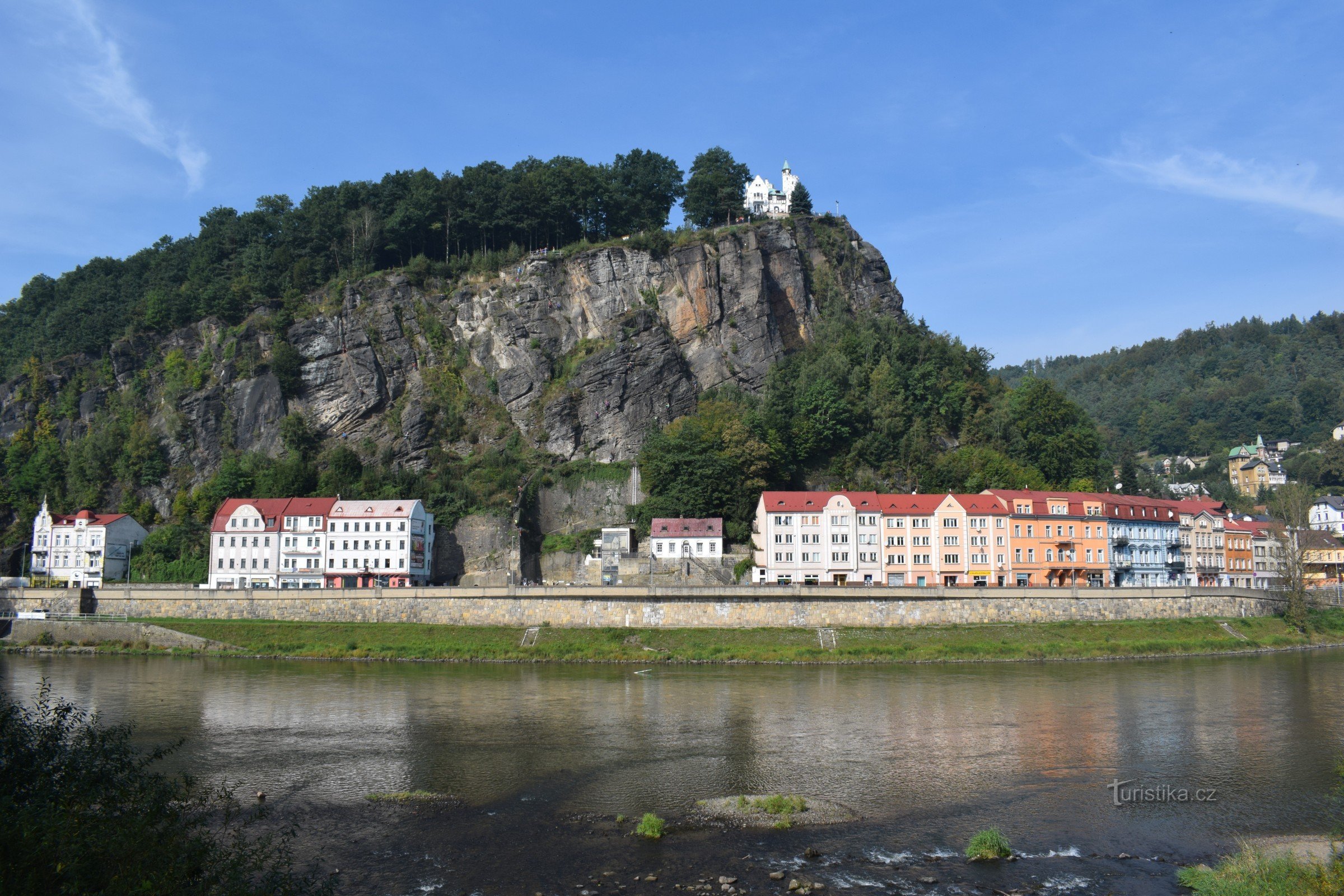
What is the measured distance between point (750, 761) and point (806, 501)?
40.3 m

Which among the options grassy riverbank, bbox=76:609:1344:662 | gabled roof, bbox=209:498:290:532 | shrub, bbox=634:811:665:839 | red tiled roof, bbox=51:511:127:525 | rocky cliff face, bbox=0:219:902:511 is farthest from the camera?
rocky cliff face, bbox=0:219:902:511

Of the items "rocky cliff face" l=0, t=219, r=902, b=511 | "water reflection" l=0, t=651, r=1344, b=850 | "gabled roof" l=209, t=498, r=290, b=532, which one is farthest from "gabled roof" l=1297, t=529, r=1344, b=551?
"gabled roof" l=209, t=498, r=290, b=532

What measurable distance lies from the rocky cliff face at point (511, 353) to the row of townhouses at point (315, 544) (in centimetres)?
947

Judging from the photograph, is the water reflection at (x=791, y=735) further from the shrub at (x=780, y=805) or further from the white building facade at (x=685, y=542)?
the white building facade at (x=685, y=542)

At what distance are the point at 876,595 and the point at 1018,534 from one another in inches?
628

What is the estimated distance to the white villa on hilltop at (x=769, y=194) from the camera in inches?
4833

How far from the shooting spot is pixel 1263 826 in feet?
80.5

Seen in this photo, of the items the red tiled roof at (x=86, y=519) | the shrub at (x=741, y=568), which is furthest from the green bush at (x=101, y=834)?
the red tiled roof at (x=86, y=519)

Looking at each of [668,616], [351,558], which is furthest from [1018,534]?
[351,558]

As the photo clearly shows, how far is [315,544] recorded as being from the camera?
73.0m

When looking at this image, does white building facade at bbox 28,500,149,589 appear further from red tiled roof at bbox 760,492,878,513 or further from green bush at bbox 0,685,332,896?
green bush at bbox 0,685,332,896

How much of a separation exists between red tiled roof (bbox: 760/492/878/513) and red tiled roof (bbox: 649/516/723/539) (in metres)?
4.01

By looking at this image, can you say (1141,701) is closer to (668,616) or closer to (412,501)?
(668,616)

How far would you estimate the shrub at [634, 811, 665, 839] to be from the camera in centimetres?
2350
